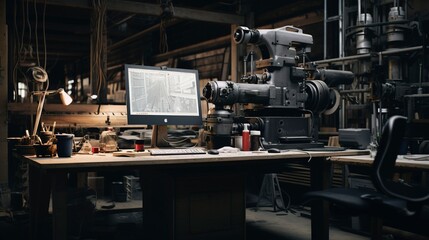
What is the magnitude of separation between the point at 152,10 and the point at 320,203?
3.66 m

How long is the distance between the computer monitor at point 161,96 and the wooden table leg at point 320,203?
85 centimetres

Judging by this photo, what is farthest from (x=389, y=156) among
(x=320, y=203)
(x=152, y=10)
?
(x=152, y=10)

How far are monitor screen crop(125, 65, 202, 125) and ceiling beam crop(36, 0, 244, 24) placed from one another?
8.96 ft

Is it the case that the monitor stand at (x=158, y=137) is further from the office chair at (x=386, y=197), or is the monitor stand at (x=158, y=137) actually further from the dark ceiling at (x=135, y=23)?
the dark ceiling at (x=135, y=23)

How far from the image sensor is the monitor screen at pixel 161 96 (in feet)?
9.16

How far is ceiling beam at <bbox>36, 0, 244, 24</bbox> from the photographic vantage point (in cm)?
527

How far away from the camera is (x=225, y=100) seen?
3.01 metres

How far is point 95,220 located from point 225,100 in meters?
2.11

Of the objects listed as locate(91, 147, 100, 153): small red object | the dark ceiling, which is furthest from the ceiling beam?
locate(91, 147, 100, 153): small red object

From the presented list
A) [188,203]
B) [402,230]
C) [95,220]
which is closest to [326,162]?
[402,230]

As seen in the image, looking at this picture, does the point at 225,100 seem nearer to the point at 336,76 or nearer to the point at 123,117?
the point at 336,76

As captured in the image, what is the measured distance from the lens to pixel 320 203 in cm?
302

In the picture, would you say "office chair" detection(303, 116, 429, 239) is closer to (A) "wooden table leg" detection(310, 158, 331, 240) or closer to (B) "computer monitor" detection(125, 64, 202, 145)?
(A) "wooden table leg" detection(310, 158, 331, 240)

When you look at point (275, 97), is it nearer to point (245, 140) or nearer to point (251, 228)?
point (245, 140)
